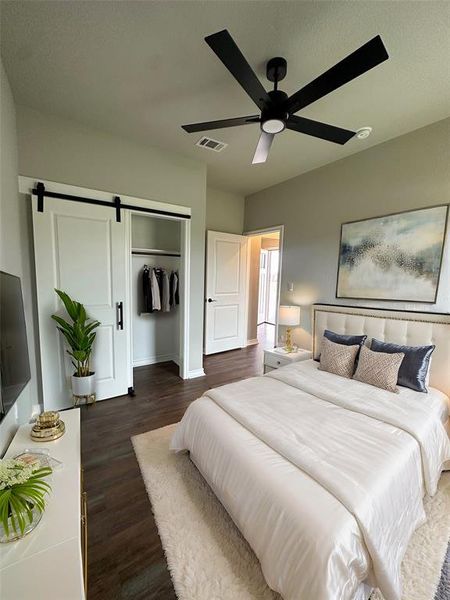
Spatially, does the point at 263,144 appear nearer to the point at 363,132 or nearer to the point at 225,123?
the point at 225,123

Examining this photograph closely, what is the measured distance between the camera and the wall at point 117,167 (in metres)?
2.38

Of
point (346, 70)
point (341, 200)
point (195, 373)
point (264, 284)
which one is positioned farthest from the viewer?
point (264, 284)

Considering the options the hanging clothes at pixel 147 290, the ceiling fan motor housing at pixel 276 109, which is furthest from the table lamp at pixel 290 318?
the ceiling fan motor housing at pixel 276 109

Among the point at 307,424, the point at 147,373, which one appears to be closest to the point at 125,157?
the point at 147,373

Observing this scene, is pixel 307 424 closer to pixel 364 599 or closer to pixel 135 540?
pixel 364 599

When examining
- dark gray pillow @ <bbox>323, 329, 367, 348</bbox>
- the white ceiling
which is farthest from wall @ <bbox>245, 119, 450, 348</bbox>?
dark gray pillow @ <bbox>323, 329, 367, 348</bbox>

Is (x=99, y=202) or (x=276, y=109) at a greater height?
(x=276, y=109)

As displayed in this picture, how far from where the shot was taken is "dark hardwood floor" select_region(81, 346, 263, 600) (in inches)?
47.3

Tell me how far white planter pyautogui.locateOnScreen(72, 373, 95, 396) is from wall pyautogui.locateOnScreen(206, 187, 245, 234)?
10.0 feet

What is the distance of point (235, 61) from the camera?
1.30 m

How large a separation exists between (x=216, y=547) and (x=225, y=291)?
3.58 metres

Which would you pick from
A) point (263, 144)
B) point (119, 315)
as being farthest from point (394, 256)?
point (119, 315)

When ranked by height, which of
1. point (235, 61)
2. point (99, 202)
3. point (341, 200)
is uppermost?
point (235, 61)

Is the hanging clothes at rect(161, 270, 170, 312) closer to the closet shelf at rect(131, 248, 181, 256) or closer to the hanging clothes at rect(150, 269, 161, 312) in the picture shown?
the hanging clothes at rect(150, 269, 161, 312)
